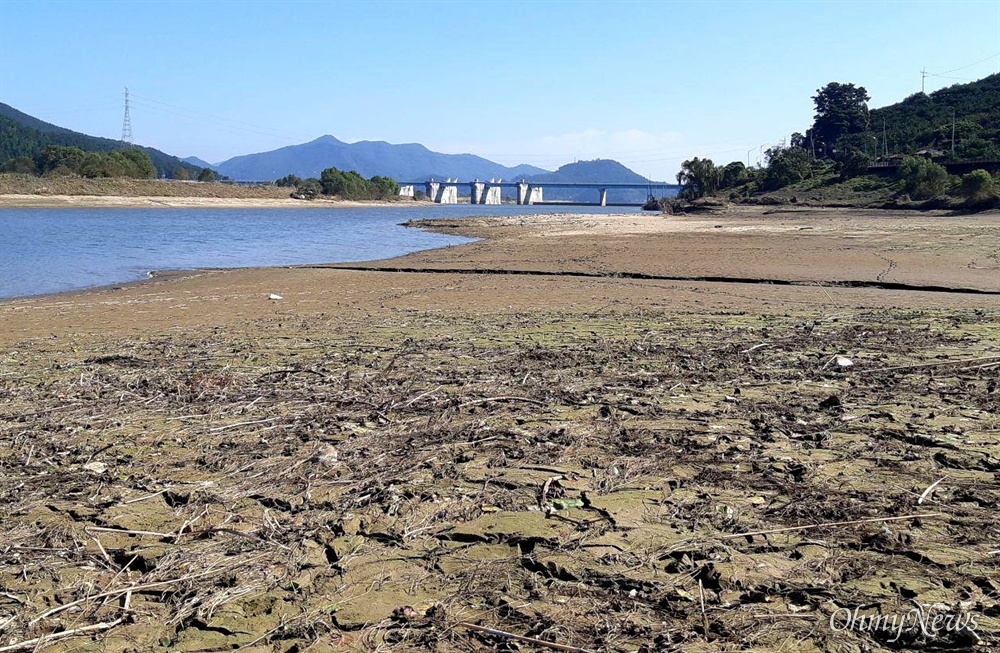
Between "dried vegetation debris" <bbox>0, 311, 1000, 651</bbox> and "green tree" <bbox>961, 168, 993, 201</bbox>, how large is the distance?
129 feet

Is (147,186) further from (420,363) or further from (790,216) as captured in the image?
(420,363)

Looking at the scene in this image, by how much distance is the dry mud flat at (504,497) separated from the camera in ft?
10.4

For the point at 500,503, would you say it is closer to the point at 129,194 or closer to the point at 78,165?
the point at 129,194

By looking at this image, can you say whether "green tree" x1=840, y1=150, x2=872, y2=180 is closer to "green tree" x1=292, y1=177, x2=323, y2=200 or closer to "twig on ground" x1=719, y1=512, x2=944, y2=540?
"twig on ground" x1=719, y1=512, x2=944, y2=540

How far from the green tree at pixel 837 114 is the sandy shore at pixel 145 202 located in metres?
74.3

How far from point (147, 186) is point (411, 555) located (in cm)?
11841

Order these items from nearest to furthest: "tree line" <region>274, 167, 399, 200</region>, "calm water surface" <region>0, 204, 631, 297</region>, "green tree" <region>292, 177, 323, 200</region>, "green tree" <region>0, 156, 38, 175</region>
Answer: "calm water surface" <region>0, 204, 631, 297</region> → "green tree" <region>0, 156, 38, 175</region> → "green tree" <region>292, 177, 323, 200</region> → "tree line" <region>274, 167, 399, 200</region>

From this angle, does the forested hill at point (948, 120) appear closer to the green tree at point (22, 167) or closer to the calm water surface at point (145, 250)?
the calm water surface at point (145, 250)

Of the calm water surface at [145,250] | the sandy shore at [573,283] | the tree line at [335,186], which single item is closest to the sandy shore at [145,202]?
the tree line at [335,186]

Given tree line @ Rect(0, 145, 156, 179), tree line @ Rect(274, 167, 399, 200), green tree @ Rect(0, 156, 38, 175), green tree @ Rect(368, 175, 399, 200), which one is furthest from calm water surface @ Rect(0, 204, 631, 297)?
green tree @ Rect(368, 175, 399, 200)

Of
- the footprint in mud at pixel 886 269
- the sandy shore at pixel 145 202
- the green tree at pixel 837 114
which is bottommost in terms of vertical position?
the footprint in mud at pixel 886 269

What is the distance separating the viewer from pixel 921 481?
14.9 ft

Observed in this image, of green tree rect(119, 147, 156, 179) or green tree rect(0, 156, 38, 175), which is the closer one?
green tree rect(0, 156, 38, 175)

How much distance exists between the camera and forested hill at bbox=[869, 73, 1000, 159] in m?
70.5
